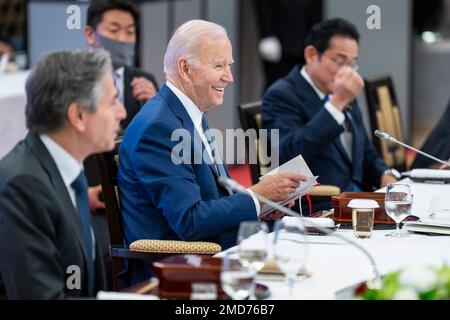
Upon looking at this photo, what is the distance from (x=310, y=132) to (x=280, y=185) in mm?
955

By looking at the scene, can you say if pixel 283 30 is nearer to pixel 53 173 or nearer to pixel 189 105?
pixel 189 105

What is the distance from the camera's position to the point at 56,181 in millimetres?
2086

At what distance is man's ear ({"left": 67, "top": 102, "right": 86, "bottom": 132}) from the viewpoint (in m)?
2.08

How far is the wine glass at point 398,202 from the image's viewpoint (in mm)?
2586

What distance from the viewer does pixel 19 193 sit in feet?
6.59

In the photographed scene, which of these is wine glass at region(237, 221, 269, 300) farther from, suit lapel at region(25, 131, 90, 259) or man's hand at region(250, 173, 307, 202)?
man's hand at region(250, 173, 307, 202)

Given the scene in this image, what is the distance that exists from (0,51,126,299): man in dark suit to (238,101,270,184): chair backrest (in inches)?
63.9

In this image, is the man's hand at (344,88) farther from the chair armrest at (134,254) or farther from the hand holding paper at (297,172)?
the chair armrest at (134,254)

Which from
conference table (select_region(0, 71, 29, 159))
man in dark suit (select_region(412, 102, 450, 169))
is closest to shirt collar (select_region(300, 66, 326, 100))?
man in dark suit (select_region(412, 102, 450, 169))

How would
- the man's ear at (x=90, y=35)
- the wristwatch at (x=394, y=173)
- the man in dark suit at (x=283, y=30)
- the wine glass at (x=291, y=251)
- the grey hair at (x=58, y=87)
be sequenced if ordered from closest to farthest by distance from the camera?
the wine glass at (x=291, y=251)
the grey hair at (x=58, y=87)
the wristwatch at (x=394, y=173)
the man's ear at (x=90, y=35)
the man in dark suit at (x=283, y=30)

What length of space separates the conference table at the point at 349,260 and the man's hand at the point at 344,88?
0.96 metres

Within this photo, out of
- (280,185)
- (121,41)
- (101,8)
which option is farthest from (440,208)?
(101,8)

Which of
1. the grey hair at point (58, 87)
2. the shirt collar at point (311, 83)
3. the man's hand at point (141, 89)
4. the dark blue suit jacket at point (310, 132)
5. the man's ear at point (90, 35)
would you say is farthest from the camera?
the man's ear at point (90, 35)

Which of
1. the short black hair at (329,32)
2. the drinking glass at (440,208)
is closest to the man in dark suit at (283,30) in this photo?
the short black hair at (329,32)
